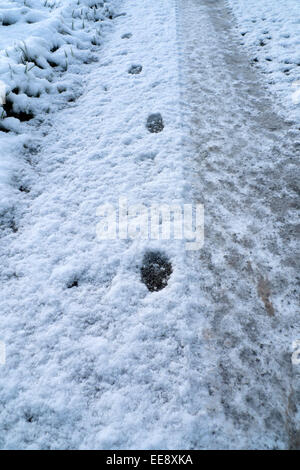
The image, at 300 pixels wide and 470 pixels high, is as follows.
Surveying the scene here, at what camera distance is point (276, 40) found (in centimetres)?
500

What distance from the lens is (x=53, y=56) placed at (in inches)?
163

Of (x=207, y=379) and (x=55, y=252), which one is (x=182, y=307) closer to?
(x=207, y=379)

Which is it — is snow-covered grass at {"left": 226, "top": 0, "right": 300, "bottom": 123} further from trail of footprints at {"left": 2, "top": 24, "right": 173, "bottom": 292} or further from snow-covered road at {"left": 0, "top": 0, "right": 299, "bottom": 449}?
trail of footprints at {"left": 2, "top": 24, "right": 173, "bottom": 292}

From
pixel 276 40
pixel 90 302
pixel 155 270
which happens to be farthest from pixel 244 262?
pixel 276 40

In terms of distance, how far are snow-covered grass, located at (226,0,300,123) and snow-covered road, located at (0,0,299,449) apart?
2.04ft

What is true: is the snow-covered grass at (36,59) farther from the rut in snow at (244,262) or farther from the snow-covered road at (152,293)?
the rut in snow at (244,262)

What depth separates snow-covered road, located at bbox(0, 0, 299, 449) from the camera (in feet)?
4.89

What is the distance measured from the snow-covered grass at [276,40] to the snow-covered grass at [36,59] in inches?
111

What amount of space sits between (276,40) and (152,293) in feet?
17.9

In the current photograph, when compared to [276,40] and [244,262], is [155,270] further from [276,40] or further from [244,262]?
[276,40]

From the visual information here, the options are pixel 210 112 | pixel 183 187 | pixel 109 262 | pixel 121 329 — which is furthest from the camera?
pixel 210 112

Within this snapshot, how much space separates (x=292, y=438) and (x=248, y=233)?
1372mm

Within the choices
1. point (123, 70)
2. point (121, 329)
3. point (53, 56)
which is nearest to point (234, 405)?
point (121, 329)

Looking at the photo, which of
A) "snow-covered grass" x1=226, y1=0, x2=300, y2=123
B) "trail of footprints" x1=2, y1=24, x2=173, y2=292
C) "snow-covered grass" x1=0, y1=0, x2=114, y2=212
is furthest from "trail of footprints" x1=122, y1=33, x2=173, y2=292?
"snow-covered grass" x1=226, y1=0, x2=300, y2=123
